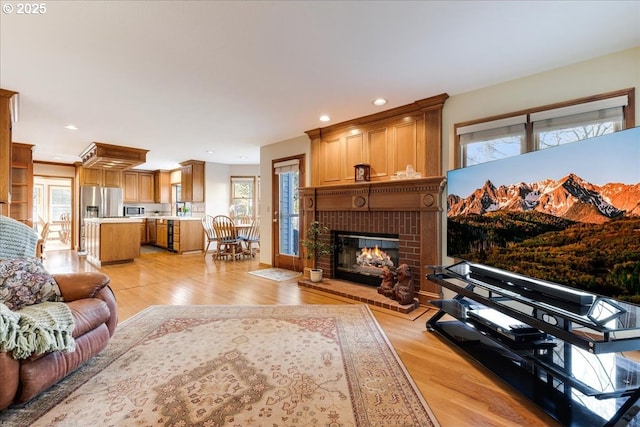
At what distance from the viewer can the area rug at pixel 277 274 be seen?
4293 millimetres

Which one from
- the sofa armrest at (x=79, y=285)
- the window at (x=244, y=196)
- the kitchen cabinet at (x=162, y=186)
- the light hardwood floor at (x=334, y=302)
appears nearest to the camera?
the light hardwood floor at (x=334, y=302)

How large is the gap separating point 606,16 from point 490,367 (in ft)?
7.87

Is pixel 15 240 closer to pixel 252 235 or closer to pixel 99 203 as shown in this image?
pixel 252 235

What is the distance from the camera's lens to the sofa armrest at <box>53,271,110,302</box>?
1.88 m

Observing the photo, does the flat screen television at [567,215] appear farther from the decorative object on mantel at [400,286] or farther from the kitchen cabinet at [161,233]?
the kitchen cabinet at [161,233]

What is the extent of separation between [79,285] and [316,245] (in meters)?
2.61

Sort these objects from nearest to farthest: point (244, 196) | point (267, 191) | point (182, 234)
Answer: point (267, 191)
point (182, 234)
point (244, 196)

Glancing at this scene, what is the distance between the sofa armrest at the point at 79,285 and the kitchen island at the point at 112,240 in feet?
12.9

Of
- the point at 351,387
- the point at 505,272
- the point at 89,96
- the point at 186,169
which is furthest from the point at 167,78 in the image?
the point at 186,169

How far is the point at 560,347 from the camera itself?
1980 mm

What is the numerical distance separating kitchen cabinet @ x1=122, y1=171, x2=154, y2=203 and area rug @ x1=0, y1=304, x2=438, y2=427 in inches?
259

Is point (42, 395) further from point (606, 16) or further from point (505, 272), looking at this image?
point (606, 16)

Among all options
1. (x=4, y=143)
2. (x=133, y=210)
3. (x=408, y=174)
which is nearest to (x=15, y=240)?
(x=4, y=143)

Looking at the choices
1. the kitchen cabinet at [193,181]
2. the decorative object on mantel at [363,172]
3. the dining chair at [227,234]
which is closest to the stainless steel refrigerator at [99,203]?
the kitchen cabinet at [193,181]
